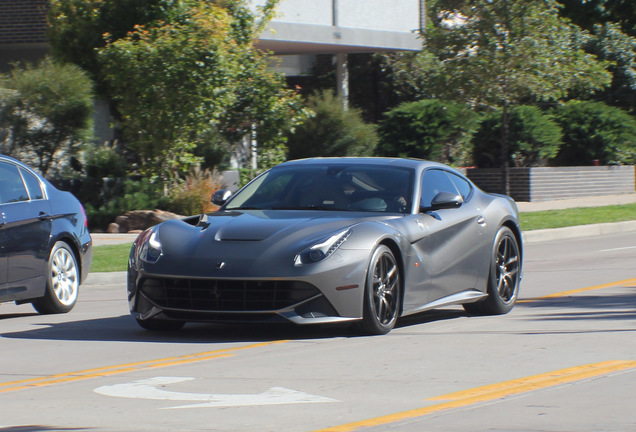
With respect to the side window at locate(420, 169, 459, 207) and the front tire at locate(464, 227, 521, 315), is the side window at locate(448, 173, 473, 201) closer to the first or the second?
the side window at locate(420, 169, 459, 207)

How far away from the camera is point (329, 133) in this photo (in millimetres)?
27438

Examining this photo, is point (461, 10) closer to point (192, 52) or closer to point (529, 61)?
point (529, 61)

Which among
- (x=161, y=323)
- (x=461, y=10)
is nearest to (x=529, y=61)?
(x=461, y=10)

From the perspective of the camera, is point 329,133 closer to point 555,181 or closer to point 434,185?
point 555,181

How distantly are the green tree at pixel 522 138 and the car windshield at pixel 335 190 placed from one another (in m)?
20.6

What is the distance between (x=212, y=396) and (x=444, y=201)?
3.49 metres

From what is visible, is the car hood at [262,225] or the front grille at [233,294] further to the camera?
the car hood at [262,225]

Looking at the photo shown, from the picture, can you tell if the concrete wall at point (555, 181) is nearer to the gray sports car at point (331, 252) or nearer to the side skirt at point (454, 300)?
the gray sports car at point (331, 252)

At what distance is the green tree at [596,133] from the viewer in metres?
30.9

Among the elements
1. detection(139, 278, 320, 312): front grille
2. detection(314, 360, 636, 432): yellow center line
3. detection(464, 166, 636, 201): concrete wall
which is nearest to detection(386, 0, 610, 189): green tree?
detection(464, 166, 636, 201): concrete wall

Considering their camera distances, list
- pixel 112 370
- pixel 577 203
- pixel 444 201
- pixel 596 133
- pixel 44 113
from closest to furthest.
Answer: pixel 112 370 < pixel 444 201 < pixel 44 113 < pixel 577 203 < pixel 596 133

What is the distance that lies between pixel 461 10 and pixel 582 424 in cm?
2209

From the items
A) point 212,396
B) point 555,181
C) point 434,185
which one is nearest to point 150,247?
point 212,396

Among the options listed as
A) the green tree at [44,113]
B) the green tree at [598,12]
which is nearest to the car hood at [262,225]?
the green tree at [44,113]
